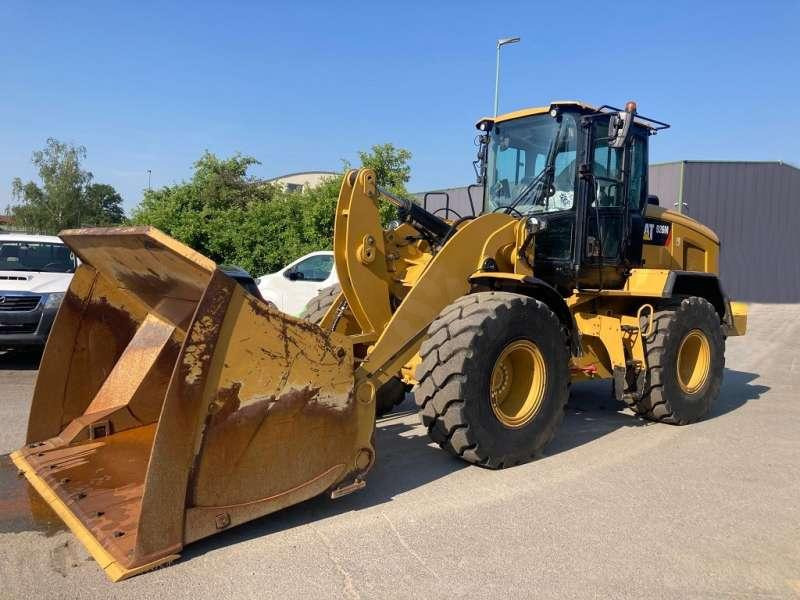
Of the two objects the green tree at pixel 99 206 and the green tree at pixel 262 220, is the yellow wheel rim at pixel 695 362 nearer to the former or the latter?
the green tree at pixel 262 220

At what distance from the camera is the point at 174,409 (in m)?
3.10

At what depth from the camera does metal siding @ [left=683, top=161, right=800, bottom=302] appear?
2467cm

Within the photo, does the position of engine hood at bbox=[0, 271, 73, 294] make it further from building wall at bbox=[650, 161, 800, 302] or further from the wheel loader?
building wall at bbox=[650, 161, 800, 302]

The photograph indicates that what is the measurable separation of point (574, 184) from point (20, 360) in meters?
8.25

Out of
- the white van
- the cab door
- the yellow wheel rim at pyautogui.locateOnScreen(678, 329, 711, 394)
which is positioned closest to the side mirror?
the cab door

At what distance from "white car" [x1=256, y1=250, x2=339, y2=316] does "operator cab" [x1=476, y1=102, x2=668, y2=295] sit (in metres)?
5.51

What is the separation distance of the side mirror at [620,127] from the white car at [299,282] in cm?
676

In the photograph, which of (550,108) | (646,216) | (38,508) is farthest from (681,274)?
(38,508)

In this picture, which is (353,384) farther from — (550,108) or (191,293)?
(550,108)

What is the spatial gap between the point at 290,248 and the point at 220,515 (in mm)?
14111

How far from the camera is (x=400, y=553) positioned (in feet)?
11.1

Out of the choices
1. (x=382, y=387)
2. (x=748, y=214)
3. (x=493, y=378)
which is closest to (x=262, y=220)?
Answer: (x=382, y=387)

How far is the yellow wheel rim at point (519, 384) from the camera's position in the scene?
4.77m

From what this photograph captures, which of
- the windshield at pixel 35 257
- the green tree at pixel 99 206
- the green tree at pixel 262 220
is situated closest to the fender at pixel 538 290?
the windshield at pixel 35 257
